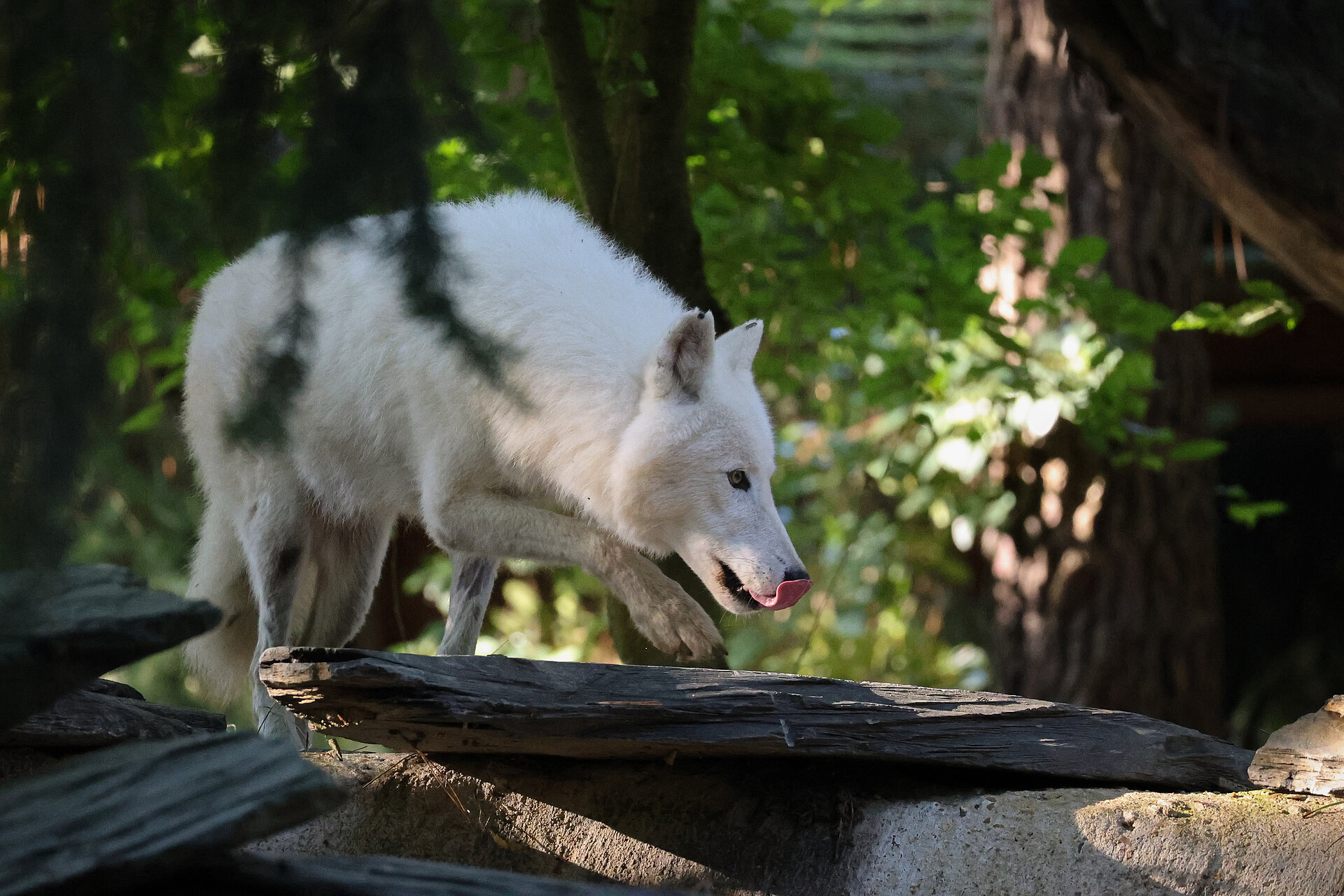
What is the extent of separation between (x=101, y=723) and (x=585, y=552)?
1.27 meters

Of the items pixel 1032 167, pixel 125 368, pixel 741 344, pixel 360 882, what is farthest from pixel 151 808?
pixel 1032 167

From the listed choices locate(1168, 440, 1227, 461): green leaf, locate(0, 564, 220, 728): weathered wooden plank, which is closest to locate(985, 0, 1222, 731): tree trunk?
locate(1168, 440, 1227, 461): green leaf

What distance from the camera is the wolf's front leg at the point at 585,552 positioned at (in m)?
2.69

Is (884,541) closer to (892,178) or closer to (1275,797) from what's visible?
(892,178)

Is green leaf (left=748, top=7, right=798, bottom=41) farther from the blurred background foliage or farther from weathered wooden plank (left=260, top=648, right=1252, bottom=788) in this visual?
weathered wooden plank (left=260, top=648, right=1252, bottom=788)

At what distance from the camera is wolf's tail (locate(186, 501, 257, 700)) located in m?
3.71

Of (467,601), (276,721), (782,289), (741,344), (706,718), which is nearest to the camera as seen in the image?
(706,718)

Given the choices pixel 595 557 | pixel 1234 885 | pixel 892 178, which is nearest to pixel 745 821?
pixel 595 557

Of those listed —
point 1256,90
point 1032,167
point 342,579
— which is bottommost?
point 342,579

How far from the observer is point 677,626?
2.68 meters

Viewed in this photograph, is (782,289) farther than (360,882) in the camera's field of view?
Yes

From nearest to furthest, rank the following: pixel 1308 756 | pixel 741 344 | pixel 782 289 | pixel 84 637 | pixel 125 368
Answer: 1. pixel 84 637
2. pixel 1308 756
3. pixel 741 344
4. pixel 125 368
5. pixel 782 289

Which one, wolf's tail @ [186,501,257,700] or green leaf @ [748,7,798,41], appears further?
green leaf @ [748,7,798,41]

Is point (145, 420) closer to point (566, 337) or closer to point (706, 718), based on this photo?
point (566, 337)
